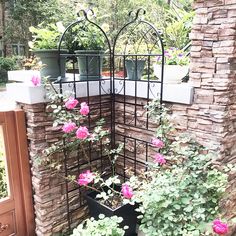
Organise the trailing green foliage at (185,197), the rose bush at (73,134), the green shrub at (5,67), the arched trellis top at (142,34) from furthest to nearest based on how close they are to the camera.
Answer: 1. the green shrub at (5,67)
2. the arched trellis top at (142,34)
3. the rose bush at (73,134)
4. the trailing green foliage at (185,197)

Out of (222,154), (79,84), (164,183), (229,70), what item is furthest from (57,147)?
(229,70)

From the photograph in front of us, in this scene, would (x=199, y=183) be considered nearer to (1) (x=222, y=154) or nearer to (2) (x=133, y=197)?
(1) (x=222, y=154)

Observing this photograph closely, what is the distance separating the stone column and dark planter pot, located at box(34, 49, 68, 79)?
3.03 feet

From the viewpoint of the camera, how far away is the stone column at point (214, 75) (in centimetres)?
138

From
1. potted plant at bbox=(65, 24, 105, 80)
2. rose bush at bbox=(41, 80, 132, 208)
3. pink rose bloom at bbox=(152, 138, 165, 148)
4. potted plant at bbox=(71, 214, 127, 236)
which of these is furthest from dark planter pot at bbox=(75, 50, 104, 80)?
potted plant at bbox=(71, 214, 127, 236)

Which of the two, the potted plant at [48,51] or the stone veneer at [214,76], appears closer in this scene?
the stone veneer at [214,76]

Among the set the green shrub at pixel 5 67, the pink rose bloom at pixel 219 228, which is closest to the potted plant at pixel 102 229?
the pink rose bloom at pixel 219 228

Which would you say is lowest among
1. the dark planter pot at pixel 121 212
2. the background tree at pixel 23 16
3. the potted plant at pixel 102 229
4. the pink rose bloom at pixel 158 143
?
the dark planter pot at pixel 121 212

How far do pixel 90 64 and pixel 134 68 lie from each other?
348 millimetres

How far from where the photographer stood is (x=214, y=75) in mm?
1463

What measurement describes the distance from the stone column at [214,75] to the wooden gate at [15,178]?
1187mm

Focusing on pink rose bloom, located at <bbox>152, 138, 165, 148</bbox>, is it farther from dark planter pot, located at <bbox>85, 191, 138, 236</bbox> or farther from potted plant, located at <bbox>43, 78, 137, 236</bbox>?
dark planter pot, located at <bbox>85, 191, 138, 236</bbox>

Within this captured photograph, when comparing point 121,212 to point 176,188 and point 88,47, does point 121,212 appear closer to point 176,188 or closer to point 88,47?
point 176,188

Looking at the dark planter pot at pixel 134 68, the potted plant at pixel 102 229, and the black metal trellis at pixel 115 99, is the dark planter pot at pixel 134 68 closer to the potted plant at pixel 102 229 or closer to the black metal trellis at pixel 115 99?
the black metal trellis at pixel 115 99
